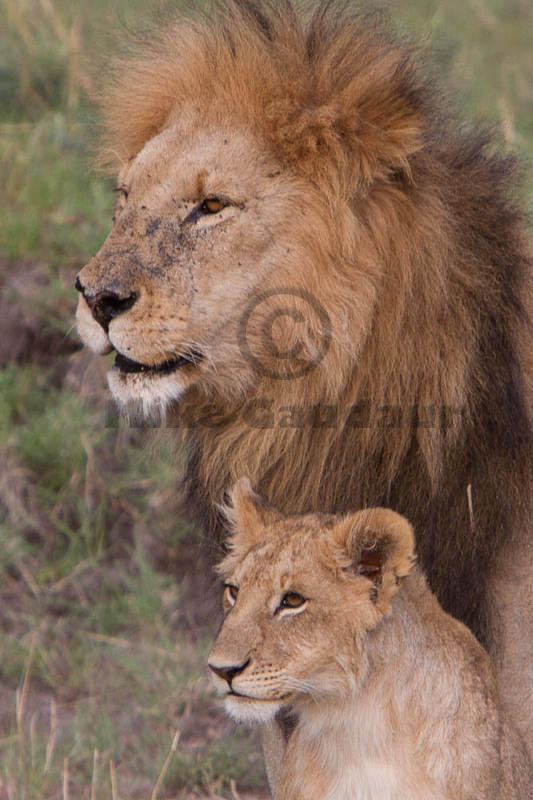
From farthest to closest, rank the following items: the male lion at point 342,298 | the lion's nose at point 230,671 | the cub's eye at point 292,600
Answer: the male lion at point 342,298 → the cub's eye at point 292,600 → the lion's nose at point 230,671

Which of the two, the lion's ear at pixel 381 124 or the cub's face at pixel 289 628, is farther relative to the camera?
the lion's ear at pixel 381 124

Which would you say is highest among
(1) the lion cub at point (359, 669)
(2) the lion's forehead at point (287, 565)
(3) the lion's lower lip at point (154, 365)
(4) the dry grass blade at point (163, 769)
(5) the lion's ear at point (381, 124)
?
(5) the lion's ear at point (381, 124)

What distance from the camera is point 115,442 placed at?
491 cm

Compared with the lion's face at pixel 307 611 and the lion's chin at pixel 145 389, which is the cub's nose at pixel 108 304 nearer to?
the lion's chin at pixel 145 389

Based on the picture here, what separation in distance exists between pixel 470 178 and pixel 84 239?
2.55 metres

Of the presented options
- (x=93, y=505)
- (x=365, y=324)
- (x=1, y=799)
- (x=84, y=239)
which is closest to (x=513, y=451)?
(x=365, y=324)

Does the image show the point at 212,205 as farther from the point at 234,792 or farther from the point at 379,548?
the point at 234,792

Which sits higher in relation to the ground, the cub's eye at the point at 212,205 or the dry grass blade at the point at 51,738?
the cub's eye at the point at 212,205

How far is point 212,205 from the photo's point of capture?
286cm

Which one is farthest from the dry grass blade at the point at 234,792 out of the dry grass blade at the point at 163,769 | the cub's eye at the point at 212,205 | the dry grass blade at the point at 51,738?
the cub's eye at the point at 212,205

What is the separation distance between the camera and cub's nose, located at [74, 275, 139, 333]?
2.71 metres

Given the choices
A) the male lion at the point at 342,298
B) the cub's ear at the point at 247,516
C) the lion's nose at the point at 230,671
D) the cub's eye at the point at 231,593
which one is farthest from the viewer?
the male lion at the point at 342,298

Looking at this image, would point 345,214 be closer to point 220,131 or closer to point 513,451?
point 220,131

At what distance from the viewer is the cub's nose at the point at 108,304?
2.71m
